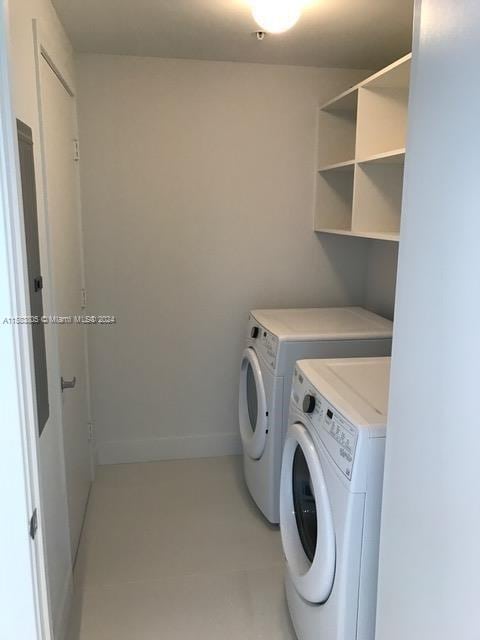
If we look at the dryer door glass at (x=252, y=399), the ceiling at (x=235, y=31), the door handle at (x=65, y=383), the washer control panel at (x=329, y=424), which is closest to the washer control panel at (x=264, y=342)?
the dryer door glass at (x=252, y=399)

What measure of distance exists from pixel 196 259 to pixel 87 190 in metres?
0.69

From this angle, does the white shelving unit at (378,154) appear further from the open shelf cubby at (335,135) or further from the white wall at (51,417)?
the white wall at (51,417)

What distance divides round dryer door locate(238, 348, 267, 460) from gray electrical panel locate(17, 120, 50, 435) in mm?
1047

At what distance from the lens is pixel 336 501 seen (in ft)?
4.73

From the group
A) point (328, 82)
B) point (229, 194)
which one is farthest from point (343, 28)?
point (229, 194)

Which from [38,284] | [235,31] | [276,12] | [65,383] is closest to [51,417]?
[65,383]

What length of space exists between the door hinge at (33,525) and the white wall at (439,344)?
2.43 feet

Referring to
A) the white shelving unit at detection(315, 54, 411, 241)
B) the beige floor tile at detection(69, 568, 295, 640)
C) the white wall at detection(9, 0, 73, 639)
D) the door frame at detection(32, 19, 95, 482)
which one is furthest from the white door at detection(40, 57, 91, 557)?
the white shelving unit at detection(315, 54, 411, 241)

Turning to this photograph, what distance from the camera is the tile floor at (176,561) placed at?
1.97 meters

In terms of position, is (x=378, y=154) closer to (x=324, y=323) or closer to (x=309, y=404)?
(x=324, y=323)

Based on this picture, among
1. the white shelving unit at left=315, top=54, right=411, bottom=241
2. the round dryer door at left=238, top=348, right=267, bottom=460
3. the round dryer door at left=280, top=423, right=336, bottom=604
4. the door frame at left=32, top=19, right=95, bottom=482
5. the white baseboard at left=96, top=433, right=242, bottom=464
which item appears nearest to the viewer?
the round dryer door at left=280, top=423, right=336, bottom=604

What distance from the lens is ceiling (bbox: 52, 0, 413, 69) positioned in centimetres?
205

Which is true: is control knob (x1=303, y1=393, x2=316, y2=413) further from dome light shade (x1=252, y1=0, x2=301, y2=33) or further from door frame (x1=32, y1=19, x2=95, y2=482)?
dome light shade (x1=252, y1=0, x2=301, y2=33)

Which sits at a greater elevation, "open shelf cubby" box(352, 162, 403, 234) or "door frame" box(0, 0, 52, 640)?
"open shelf cubby" box(352, 162, 403, 234)
